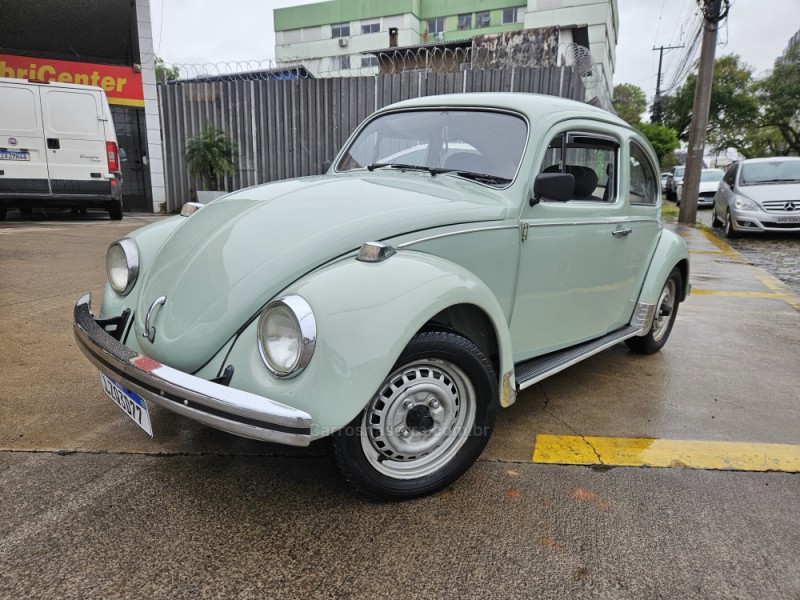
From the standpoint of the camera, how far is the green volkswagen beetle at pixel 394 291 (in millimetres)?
1867

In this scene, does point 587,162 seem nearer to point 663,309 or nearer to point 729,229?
point 663,309

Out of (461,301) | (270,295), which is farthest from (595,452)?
(270,295)

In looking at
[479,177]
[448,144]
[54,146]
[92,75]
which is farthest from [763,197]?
[92,75]

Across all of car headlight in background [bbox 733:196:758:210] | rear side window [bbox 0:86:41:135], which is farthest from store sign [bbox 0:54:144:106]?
car headlight in background [bbox 733:196:758:210]

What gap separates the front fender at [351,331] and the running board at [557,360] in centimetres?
76

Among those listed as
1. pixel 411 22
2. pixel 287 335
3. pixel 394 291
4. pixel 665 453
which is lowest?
pixel 665 453

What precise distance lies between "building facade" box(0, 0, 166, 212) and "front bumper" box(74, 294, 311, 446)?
11.0 m

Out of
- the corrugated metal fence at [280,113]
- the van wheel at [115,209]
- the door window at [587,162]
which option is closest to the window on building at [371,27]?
the corrugated metal fence at [280,113]

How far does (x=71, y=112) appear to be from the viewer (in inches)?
364

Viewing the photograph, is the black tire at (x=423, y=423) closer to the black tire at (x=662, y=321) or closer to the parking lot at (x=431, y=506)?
the parking lot at (x=431, y=506)

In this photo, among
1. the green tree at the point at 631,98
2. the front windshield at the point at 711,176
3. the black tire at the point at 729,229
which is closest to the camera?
the black tire at the point at 729,229

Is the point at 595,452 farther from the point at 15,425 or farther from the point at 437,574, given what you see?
the point at 15,425

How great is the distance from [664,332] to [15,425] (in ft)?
13.8

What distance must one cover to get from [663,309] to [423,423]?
2.79m
